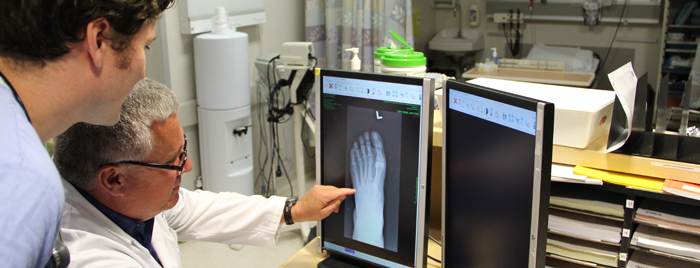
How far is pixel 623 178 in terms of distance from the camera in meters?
1.05

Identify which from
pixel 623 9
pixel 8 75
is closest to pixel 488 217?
pixel 8 75

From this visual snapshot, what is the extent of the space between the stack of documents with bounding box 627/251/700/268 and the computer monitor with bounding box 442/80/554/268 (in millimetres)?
363

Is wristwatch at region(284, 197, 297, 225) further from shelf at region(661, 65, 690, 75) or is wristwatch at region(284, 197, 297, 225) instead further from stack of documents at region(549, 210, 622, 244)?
shelf at region(661, 65, 690, 75)

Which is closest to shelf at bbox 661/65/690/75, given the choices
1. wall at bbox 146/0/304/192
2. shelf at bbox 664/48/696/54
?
shelf at bbox 664/48/696/54

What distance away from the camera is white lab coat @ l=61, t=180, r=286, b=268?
0.94 metres

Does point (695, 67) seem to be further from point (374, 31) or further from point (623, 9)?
point (374, 31)

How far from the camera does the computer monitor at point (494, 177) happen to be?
2.70ft

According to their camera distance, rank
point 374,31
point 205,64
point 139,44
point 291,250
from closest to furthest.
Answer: point 139,44 → point 205,64 → point 291,250 → point 374,31

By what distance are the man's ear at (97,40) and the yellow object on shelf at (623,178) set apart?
3.10ft

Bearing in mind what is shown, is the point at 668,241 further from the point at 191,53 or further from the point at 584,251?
the point at 191,53

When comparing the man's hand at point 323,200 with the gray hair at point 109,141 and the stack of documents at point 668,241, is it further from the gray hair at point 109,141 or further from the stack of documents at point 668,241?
the stack of documents at point 668,241

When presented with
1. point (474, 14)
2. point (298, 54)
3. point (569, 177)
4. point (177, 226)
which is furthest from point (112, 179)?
point (474, 14)

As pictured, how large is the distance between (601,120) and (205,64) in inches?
73.4

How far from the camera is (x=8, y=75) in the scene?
0.54 m
